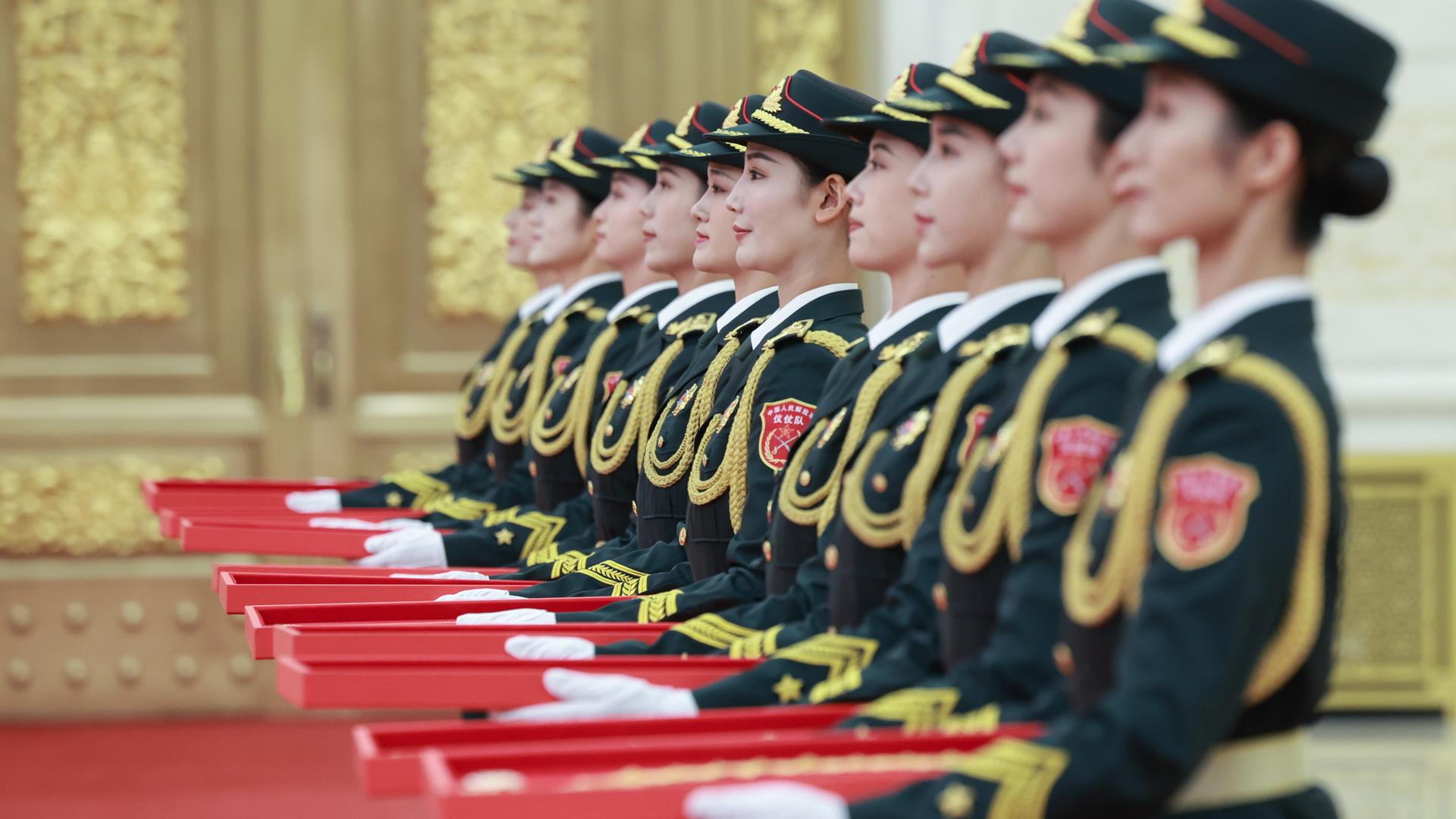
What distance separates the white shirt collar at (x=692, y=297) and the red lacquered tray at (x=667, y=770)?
1.76 m

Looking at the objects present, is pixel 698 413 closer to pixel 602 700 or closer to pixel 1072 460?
pixel 602 700

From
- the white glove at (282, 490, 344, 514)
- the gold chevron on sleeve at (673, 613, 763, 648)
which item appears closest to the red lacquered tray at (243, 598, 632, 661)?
the gold chevron on sleeve at (673, 613, 763, 648)

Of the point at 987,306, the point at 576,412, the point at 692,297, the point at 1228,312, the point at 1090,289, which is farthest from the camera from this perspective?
the point at 576,412

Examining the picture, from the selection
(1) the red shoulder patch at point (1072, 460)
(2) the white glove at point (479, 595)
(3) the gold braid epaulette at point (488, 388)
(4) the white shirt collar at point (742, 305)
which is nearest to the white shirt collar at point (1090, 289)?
(1) the red shoulder patch at point (1072, 460)

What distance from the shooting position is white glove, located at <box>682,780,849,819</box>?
1242 mm

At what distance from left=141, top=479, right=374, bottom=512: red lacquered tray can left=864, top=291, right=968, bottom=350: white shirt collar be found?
5.97ft

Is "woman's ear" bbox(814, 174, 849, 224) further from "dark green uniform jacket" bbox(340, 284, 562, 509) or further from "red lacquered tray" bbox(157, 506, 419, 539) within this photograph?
"dark green uniform jacket" bbox(340, 284, 562, 509)

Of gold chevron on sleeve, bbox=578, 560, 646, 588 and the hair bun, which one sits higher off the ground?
the hair bun

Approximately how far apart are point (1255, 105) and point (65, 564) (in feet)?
16.2

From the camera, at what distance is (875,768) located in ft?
4.36

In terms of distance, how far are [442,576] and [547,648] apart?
76cm

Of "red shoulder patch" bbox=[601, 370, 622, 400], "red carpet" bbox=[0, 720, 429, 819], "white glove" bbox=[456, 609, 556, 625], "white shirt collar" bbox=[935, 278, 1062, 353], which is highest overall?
"white shirt collar" bbox=[935, 278, 1062, 353]

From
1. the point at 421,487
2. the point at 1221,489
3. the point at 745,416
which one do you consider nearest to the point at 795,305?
the point at 745,416

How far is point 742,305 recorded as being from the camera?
2.84 m
